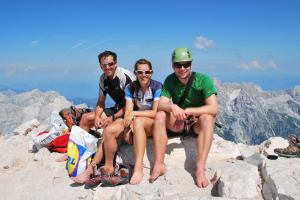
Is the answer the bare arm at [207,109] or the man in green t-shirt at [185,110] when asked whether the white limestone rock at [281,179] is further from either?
the bare arm at [207,109]

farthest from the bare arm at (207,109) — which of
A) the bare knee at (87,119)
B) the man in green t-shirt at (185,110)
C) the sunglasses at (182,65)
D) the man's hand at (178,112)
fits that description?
the bare knee at (87,119)

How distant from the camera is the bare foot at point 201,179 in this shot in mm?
7180

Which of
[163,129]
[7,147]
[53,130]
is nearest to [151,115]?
[163,129]

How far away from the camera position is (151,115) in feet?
26.4

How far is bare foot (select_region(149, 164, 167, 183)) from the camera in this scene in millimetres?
7517

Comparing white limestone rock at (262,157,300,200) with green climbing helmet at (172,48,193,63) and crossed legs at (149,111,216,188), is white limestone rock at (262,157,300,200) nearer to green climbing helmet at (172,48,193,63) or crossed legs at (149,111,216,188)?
crossed legs at (149,111,216,188)

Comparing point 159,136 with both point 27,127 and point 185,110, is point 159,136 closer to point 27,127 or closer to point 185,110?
point 185,110

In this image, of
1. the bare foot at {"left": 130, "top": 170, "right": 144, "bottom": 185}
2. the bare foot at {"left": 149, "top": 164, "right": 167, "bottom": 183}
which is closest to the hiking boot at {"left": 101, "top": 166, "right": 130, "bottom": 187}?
the bare foot at {"left": 130, "top": 170, "right": 144, "bottom": 185}

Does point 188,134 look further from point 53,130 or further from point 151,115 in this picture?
point 53,130

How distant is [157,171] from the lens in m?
7.63

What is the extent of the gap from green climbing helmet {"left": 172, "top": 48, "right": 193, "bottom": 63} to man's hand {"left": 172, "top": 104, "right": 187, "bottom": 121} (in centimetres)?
101

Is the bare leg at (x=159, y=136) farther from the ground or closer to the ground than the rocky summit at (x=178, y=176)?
farther from the ground

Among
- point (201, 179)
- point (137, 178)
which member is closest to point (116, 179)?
point (137, 178)

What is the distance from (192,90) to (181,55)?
3.00 ft
